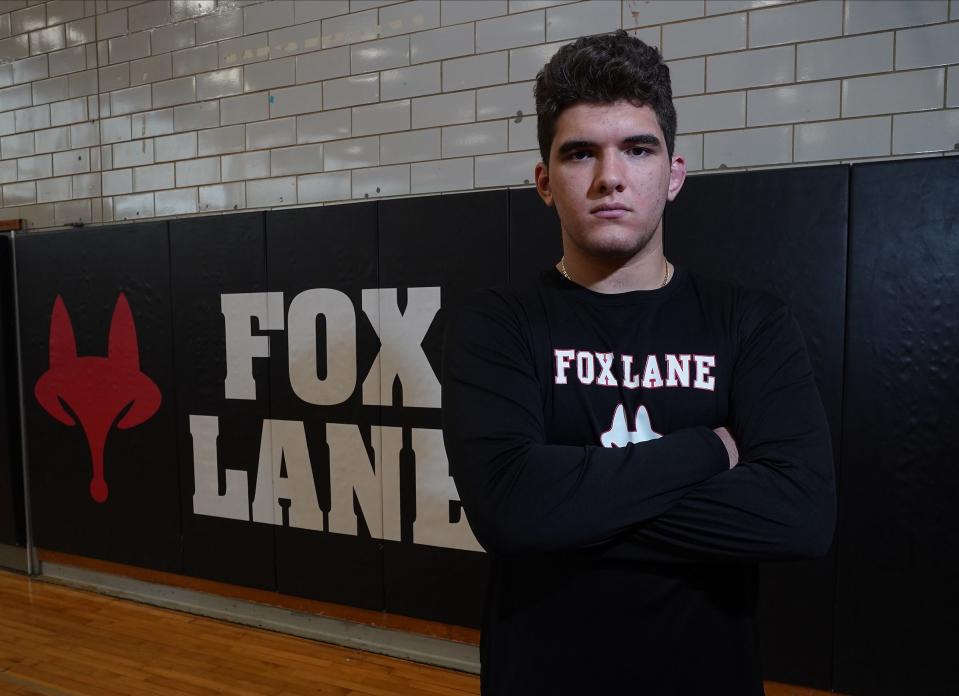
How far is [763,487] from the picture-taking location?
3.38ft

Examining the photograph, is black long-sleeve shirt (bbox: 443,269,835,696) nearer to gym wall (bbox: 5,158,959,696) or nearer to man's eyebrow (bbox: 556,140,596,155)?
man's eyebrow (bbox: 556,140,596,155)

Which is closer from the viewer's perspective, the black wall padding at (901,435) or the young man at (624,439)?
the young man at (624,439)

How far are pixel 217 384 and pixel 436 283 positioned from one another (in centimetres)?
126

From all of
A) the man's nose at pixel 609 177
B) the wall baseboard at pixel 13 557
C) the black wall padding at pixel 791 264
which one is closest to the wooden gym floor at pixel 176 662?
the black wall padding at pixel 791 264

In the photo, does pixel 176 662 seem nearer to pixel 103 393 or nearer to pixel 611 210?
pixel 103 393

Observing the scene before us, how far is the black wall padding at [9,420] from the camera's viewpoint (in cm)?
369

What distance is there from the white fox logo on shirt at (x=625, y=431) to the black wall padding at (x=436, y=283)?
5.04 ft

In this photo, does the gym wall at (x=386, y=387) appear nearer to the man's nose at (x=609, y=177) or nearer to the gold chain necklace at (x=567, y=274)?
the gold chain necklace at (x=567, y=274)

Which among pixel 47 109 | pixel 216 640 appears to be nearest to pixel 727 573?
pixel 216 640

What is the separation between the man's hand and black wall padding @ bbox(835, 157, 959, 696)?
1352 millimetres

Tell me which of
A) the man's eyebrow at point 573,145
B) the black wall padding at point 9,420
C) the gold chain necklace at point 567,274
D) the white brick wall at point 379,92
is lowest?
the black wall padding at point 9,420

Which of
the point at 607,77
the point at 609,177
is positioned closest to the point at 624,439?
the point at 609,177

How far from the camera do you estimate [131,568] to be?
3.50 metres

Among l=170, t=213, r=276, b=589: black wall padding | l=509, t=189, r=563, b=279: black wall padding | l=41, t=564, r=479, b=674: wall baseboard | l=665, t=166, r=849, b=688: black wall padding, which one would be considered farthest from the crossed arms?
l=170, t=213, r=276, b=589: black wall padding
